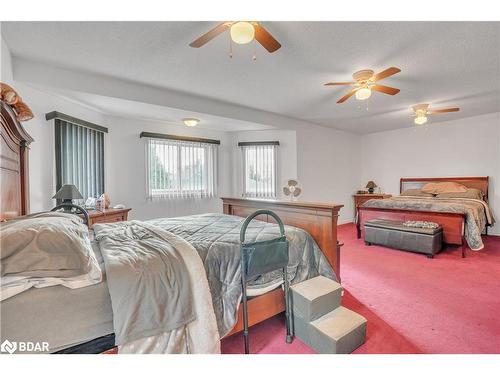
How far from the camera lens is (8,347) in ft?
3.29

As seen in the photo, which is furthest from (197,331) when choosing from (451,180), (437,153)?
(437,153)

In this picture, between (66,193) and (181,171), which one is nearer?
(66,193)

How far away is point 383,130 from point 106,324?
6.70 meters

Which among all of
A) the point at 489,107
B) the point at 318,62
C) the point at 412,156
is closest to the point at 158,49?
the point at 318,62

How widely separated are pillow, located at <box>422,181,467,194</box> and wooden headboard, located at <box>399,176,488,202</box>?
208 millimetres

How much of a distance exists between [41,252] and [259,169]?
441 centimetres

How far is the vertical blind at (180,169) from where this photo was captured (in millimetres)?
4387

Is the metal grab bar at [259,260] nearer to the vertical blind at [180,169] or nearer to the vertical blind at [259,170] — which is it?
the vertical blind at [180,169]

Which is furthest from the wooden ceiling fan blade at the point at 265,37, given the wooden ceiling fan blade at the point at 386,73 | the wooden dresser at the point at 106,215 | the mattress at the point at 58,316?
the wooden dresser at the point at 106,215

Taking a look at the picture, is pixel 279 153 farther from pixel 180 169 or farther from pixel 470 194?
pixel 470 194

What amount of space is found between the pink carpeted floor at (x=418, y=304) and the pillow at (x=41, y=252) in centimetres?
112
